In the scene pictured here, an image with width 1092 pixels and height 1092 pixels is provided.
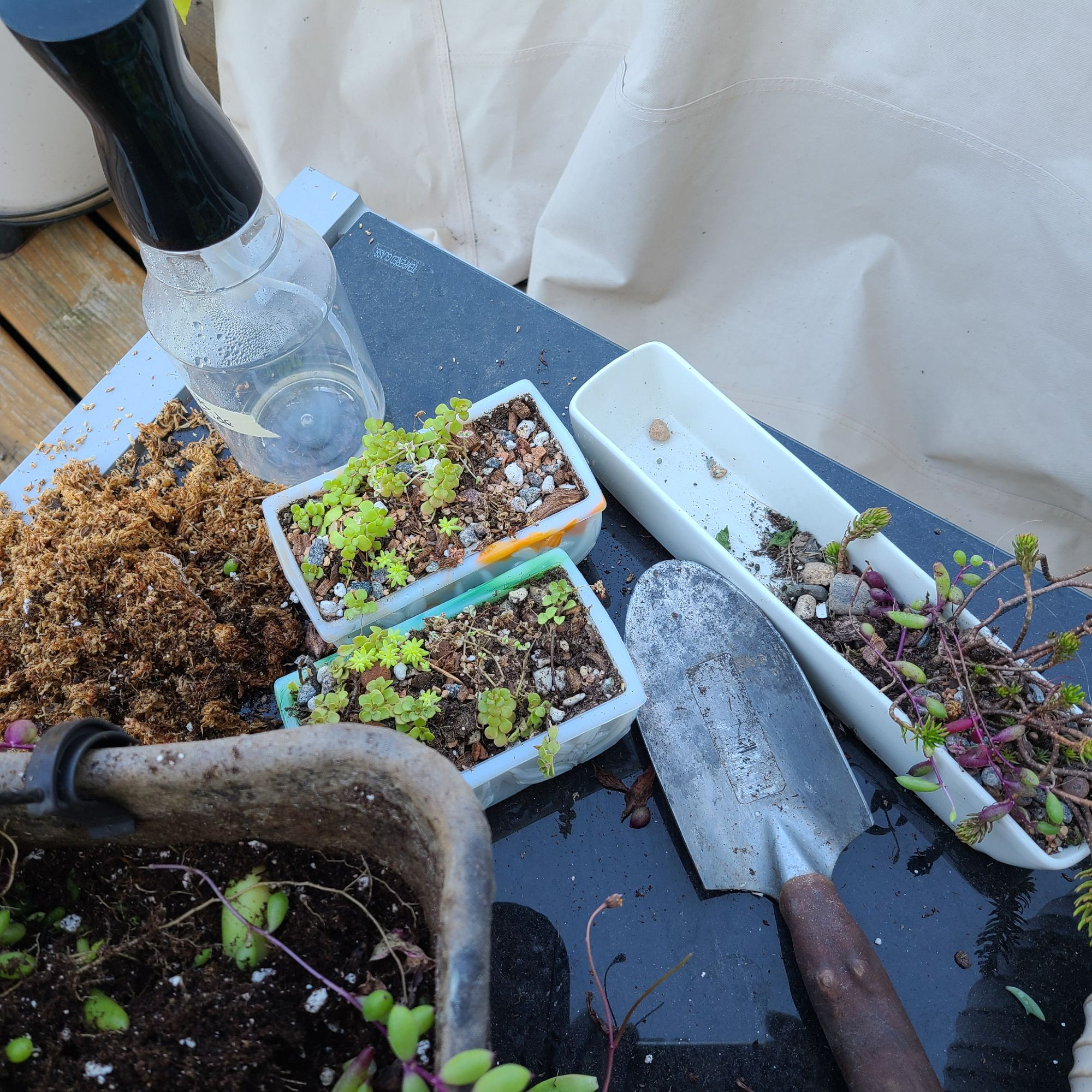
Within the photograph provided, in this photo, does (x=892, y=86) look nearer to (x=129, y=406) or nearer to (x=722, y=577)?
(x=722, y=577)

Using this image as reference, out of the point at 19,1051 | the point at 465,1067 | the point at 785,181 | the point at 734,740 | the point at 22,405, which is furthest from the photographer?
the point at 22,405

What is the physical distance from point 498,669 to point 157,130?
1.72ft

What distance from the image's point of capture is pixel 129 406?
3.50 ft

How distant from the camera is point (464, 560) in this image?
2.65 feet

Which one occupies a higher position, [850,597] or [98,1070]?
[98,1070]

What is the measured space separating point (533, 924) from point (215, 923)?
0.32 metres

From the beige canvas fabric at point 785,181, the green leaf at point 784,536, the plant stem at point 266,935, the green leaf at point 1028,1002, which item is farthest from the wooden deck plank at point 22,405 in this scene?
the green leaf at point 1028,1002

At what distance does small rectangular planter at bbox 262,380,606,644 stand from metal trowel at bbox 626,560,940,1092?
12cm

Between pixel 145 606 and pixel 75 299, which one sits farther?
pixel 75 299

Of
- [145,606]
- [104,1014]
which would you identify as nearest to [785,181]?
[145,606]

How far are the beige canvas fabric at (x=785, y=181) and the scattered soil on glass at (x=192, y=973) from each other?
1180mm

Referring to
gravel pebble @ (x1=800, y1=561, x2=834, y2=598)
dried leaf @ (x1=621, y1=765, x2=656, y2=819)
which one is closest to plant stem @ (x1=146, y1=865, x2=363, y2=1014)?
dried leaf @ (x1=621, y1=765, x2=656, y2=819)

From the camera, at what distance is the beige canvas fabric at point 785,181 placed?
1129 mm

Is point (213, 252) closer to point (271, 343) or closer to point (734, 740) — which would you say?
point (271, 343)
